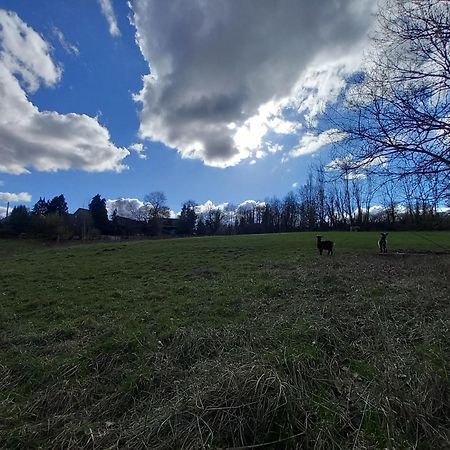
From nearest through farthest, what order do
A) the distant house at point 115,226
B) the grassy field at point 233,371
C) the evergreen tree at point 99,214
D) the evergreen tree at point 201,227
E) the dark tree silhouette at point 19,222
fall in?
the grassy field at point 233,371, the dark tree silhouette at point 19,222, the distant house at point 115,226, the evergreen tree at point 99,214, the evergreen tree at point 201,227

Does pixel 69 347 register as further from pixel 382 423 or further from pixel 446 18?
pixel 446 18

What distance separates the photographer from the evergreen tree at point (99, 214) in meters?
76.4

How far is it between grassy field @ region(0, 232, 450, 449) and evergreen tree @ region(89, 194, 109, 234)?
71.5 meters

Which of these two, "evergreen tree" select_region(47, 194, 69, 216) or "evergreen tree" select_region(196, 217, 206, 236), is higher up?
"evergreen tree" select_region(47, 194, 69, 216)

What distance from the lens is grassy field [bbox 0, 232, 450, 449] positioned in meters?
3.34

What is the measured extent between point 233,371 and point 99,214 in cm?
7901

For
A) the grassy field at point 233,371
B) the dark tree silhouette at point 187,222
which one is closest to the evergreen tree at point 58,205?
the dark tree silhouette at point 187,222

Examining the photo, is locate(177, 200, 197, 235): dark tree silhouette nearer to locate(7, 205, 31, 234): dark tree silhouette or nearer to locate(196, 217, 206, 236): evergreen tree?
locate(196, 217, 206, 236): evergreen tree

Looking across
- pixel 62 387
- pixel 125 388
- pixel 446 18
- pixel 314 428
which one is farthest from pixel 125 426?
pixel 446 18

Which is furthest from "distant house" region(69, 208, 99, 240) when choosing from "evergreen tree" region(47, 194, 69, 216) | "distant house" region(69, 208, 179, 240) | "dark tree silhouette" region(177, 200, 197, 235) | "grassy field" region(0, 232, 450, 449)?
"grassy field" region(0, 232, 450, 449)

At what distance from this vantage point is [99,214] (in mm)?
76938

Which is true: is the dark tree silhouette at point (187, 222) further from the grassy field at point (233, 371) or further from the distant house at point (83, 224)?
the grassy field at point (233, 371)

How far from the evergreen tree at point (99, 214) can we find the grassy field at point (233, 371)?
235 ft

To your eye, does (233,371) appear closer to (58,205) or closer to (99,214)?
(99,214)
